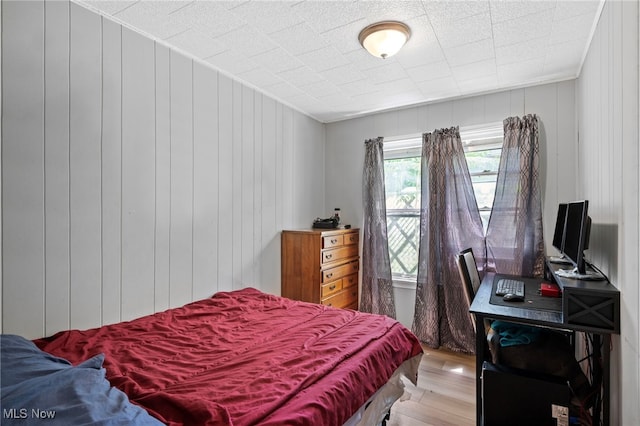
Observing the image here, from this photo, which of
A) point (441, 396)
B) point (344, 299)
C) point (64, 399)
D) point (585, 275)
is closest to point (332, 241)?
point (344, 299)

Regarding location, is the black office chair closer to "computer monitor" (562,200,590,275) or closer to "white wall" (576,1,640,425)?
"white wall" (576,1,640,425)

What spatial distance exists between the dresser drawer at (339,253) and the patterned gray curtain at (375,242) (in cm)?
12

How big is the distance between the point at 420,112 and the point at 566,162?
140 cm

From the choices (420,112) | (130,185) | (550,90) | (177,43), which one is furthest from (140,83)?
(550,90)

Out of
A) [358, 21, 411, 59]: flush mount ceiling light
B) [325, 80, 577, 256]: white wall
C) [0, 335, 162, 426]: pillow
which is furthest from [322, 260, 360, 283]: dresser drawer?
[0, 335, 162, 426]: pillow

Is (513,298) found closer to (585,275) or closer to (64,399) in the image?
(585,275)

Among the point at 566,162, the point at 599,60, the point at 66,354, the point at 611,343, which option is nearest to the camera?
the point at 66,354

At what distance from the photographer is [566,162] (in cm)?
279

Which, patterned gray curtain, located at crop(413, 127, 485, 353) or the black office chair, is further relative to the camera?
patterned gray curtain, located at crop(413, 127, 485, 353)

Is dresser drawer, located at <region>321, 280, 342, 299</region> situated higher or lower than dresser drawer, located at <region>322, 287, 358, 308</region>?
higher

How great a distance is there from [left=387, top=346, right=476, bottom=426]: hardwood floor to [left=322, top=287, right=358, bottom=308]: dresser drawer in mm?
969

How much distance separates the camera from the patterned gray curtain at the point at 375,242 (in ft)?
11.8

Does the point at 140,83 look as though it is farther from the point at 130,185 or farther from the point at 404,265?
the point at 404,265

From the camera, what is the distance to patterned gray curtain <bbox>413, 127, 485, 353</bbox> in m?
3.09
